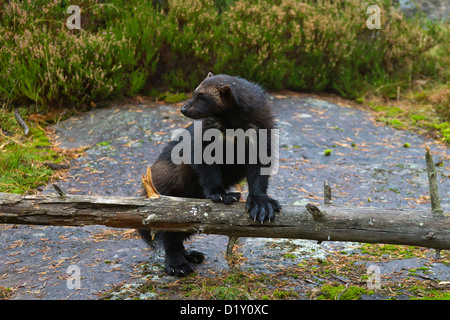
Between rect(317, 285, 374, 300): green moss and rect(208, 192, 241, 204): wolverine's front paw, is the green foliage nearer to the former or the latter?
rect(208, 192, 241, 204): wolverine's front paw

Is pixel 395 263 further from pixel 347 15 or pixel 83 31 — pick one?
pixel 347 15

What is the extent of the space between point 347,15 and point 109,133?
494 centimetres

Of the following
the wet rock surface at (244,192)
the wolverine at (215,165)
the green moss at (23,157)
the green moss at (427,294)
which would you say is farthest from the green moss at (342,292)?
the green moss at (23,157)

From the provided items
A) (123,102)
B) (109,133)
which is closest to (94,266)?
(109,133)

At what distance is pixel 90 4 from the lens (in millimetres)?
7363

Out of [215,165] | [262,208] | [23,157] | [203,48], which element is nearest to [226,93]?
[215,165]

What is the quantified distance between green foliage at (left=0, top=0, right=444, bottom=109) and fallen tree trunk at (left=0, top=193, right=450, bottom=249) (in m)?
3.84

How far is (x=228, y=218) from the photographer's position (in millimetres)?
3121

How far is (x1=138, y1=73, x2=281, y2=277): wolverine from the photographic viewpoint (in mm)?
3461

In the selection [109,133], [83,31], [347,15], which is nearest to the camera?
[109,133]

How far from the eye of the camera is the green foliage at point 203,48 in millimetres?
6555

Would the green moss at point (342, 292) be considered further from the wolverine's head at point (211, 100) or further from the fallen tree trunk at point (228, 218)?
the wolverine's head at point (211, 100)

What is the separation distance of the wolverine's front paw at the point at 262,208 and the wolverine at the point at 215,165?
0.10 m

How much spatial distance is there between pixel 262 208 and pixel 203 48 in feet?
16.6
